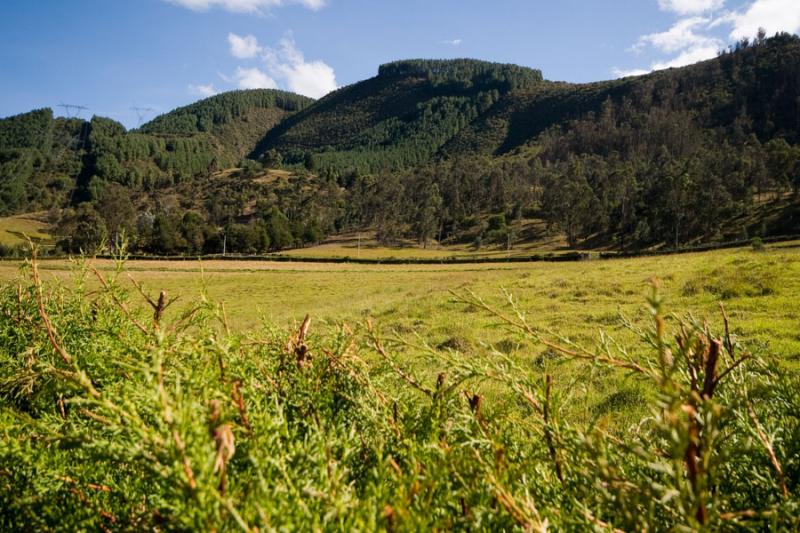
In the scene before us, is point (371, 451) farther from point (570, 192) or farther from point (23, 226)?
point (23, 226)

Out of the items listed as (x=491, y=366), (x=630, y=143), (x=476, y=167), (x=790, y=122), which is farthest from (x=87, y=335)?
(x=790, y=122)

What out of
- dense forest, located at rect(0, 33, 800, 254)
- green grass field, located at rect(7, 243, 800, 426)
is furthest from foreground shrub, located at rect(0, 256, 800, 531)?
dense forest, located at rect(0, 33, 800, 254)

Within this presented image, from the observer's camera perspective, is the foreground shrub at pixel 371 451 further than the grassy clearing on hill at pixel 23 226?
No

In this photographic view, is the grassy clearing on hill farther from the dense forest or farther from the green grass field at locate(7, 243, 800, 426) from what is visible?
the green grass field at locate(7, 243, 800, 426)

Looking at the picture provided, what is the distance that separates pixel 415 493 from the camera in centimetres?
121

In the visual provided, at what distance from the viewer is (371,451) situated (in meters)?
1.81

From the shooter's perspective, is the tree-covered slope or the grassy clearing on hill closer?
the grassy clearing on hill

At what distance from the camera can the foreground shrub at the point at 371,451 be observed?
102 centimetres

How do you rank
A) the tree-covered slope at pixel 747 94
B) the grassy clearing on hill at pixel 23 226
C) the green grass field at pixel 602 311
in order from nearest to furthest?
the green grass field at pixel 602 311, the grassy clearing on hill at pixel 23 226, the tree-covered slope at pixel 747 94

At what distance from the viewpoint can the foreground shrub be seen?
1.02 m

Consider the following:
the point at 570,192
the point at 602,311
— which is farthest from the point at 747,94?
the point at 602,311

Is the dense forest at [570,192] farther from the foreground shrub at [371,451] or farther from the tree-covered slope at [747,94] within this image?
the foreground shrub at [371,451]

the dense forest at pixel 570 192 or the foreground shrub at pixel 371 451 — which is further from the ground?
the dense forest at pixel 570 192

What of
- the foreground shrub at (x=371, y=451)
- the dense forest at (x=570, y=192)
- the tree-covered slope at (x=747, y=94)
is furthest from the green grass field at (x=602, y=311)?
the tree-covered slope at (x=747, y=94)
